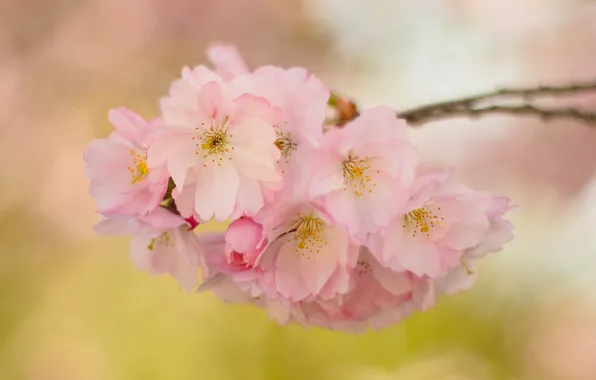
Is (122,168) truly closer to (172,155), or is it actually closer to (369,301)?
(172,155)

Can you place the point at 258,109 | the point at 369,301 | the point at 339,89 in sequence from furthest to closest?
the point at 339,89, the point at 369,301, the point at 258,109

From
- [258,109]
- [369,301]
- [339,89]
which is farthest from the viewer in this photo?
[339,89]

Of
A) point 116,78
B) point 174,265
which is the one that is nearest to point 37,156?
point 116,78

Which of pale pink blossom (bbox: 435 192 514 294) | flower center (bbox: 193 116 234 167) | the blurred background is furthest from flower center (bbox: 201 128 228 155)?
the blurred background

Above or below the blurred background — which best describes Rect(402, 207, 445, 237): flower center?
below

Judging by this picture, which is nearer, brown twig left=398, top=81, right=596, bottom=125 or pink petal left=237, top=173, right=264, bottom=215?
pink petal left=237, top=173, right=264, bottom=215

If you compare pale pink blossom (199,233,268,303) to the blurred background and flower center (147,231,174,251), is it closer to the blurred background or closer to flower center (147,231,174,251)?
flower center (147,231,174,251)

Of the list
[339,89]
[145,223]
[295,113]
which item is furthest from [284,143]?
[339,89]

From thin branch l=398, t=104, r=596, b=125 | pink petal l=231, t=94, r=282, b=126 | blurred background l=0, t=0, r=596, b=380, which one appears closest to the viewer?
pink petal l=231, t=94, r=282, b=126
